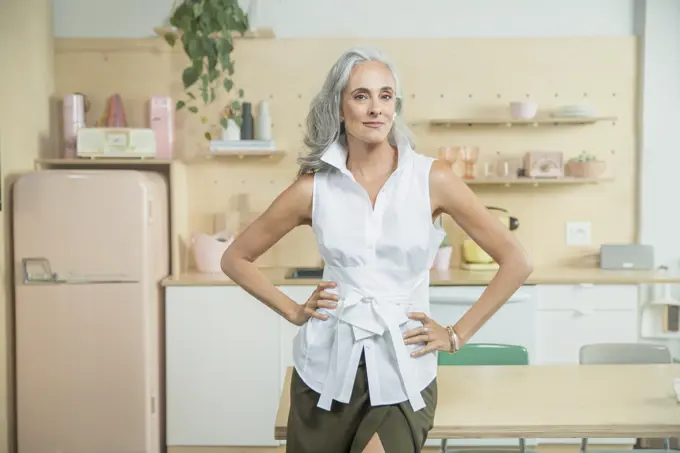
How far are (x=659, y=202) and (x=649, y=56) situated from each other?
2.59 ft

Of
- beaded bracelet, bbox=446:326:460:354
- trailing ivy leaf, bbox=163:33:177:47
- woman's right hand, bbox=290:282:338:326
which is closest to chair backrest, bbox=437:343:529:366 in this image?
beaded bracelet, bbox=446:326:460:354

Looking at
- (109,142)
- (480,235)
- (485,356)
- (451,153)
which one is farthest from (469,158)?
(480,235)

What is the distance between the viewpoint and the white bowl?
154 inches

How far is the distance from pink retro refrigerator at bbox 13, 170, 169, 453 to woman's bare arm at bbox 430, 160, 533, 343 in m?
2.09

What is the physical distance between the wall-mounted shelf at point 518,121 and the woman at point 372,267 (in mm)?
2391

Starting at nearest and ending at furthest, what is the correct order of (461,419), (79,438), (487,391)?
(461,419) → (487,391) → (79,438)

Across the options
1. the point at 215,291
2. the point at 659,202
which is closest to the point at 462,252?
the point at 659,202

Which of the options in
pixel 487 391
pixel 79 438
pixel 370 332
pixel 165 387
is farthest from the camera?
pixel 165 387

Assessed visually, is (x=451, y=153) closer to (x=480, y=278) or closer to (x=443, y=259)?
(x=443, y=259)

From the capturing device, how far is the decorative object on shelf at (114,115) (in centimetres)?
393

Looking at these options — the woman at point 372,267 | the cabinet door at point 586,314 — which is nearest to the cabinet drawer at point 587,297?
the cabinet door at point 586,314

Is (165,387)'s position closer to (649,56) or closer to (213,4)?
(213,4)

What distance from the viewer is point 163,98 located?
12.9 feet

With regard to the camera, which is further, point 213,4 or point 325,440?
point 213,4
